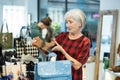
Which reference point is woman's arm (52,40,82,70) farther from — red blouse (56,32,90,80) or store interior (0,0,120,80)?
store interior (0,0,120,80)

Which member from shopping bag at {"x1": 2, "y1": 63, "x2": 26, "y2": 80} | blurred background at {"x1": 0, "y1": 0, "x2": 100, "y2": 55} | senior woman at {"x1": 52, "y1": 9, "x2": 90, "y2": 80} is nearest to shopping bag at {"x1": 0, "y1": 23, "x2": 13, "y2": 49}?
shopping bag at {"x1": 2, "y1": 63, "x2": 26, "y2": 80}

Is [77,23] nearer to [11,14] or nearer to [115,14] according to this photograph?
[11,14]

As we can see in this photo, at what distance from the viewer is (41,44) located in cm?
161

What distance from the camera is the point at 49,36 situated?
164 centimetres

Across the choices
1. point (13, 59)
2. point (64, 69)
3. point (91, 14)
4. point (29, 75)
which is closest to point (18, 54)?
point (13, 59)

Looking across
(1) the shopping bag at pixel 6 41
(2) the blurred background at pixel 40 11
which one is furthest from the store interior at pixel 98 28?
(1) the shopping bag at pixel 6 41

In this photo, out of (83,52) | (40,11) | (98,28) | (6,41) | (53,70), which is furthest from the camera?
(40,11)

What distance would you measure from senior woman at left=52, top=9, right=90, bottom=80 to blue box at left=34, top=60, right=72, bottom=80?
77mm

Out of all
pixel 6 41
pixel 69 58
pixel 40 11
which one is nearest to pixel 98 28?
pixel 40 11

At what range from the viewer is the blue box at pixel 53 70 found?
1478 millimetres

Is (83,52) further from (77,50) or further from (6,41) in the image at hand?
(6,41)

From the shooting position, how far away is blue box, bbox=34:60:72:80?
4.85ft

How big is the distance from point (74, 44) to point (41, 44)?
242 mm

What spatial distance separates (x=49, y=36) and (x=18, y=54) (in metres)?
0.30
